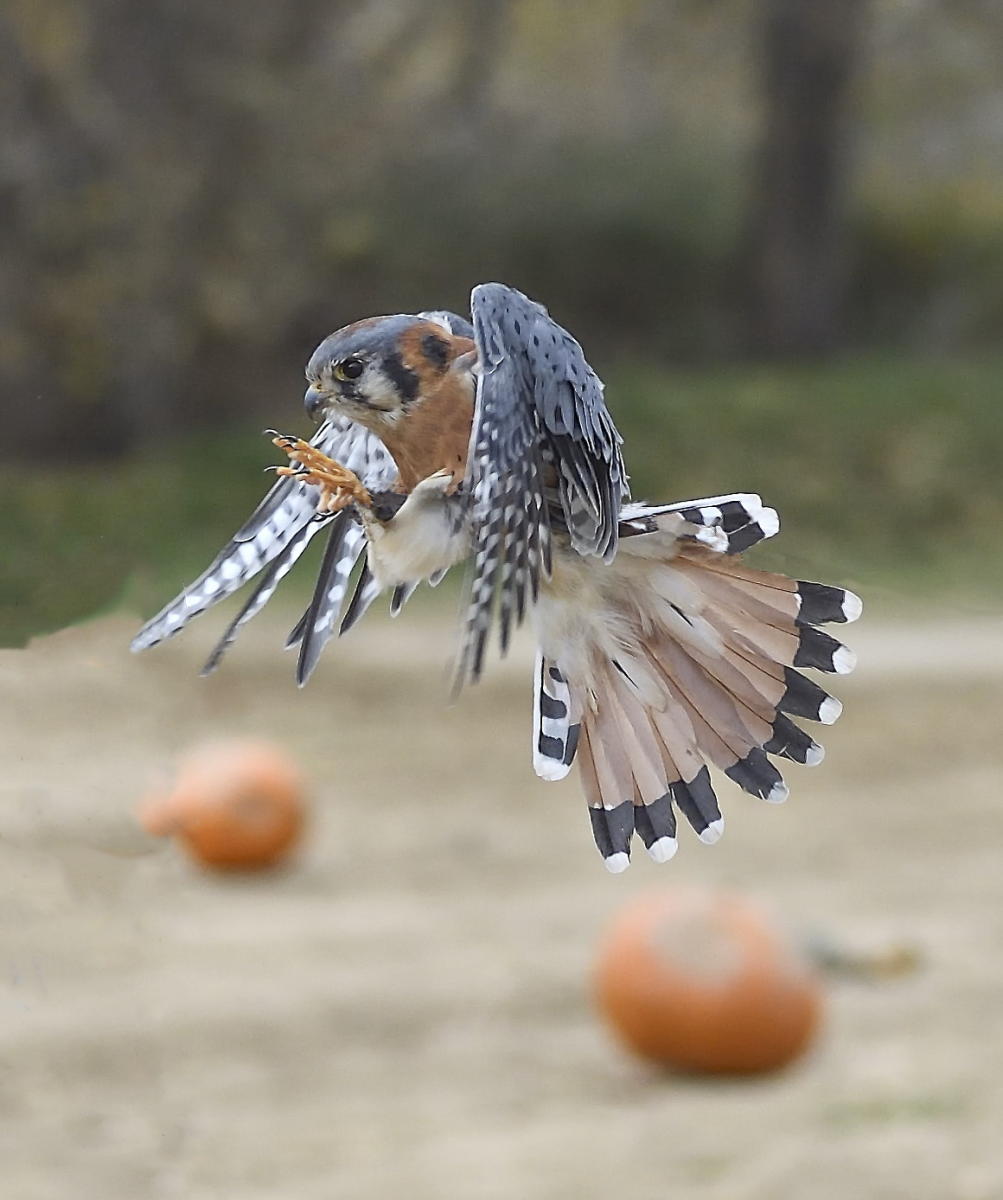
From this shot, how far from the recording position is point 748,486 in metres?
1.50

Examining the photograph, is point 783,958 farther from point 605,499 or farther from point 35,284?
point 605,499

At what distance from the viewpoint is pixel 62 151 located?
309cm

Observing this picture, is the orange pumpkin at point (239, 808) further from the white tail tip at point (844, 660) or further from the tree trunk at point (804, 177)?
the white tail tip at point (844, 660)

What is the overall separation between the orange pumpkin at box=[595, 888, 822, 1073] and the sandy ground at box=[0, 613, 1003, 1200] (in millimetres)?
99

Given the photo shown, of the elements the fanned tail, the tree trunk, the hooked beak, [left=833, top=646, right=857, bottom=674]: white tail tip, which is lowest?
[left=833, top=646, right=857, bottom=674]: white tail tip

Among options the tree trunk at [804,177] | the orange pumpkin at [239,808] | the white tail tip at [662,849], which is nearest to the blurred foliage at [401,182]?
the tree trunk at [804,177]

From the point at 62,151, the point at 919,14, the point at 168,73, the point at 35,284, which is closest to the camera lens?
the point at 35,284

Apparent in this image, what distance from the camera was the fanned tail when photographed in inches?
25.7

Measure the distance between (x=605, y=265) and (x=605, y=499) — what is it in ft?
14.6

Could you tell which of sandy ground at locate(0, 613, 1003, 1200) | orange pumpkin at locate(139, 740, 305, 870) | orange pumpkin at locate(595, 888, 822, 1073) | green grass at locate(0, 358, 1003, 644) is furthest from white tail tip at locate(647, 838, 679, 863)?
orange pumpkin at locate(139, 740, 305, 870)

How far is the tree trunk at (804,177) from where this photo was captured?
263cm

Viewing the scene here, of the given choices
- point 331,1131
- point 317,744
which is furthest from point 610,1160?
point 317,744

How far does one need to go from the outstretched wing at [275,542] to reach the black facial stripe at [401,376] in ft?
0.14

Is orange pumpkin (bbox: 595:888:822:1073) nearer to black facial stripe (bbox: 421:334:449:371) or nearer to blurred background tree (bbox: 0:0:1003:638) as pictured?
blurred background tree (bbox: 0:0:1003:638)
